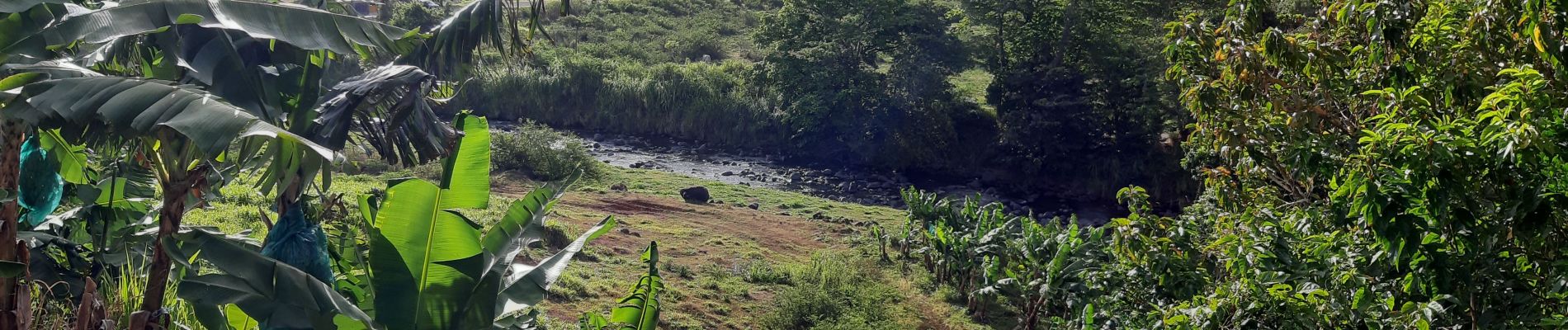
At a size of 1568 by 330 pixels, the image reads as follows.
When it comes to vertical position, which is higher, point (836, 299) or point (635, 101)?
point (836, 299)

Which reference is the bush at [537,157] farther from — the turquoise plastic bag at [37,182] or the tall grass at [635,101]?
the turquoise plastic bag at [37,182]

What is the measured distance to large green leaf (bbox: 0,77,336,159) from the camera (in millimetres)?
3334

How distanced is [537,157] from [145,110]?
1666 cm

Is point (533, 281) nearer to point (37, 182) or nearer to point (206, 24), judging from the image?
point (206, 24)

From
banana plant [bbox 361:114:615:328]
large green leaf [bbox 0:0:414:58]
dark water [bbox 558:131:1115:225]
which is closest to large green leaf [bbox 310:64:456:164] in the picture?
large green leaf [bbox 0:0:414:58]

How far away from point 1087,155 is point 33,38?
74.8ft

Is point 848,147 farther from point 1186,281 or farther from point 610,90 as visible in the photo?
point 1186,281

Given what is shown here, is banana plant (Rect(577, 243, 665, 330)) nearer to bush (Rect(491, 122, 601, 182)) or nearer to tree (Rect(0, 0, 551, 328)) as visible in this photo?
tree (Rect(0, 0, 551, 328))

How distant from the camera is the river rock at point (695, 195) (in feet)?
61.0

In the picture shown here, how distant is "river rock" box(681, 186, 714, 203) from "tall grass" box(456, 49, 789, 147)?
28.0ft

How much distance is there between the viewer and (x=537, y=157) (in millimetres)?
20016

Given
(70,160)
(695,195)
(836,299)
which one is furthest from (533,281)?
(695,195)

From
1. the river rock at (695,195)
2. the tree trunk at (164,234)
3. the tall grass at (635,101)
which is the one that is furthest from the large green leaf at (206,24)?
the tall grass at (635,101)

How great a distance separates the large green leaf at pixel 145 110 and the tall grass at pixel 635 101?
2363cm
